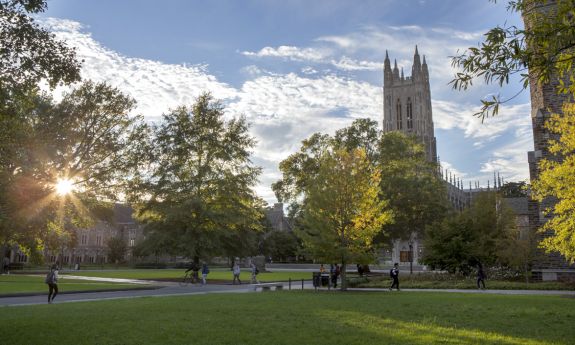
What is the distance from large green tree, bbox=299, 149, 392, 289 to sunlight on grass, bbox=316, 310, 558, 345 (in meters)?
12.8

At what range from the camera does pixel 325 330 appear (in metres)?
11.3

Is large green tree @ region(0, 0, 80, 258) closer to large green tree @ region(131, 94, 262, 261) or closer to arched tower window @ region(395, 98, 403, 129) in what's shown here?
large green tree @ region(131, 94, 262, 261)

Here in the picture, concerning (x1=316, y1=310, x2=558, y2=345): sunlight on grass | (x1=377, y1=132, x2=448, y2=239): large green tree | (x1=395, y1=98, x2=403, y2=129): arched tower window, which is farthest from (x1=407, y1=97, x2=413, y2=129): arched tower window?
(x1=316, y1=310, x2=558, y2=345): sunlight on grass

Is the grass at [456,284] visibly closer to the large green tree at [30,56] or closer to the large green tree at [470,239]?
the large green tree at [470,239]

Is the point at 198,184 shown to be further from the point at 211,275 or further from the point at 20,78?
the point at 20,78

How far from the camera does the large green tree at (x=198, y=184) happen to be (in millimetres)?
38375

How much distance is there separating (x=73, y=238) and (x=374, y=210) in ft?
51.6

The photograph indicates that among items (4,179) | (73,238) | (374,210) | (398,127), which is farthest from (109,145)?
(398,127)

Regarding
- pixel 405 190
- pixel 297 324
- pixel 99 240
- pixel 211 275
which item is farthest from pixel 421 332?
pixel 99 240

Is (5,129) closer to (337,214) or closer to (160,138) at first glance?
(337,214)

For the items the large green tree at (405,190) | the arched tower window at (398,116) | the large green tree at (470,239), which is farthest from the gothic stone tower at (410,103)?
the large green tree at (470,239)

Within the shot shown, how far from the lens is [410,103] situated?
423 feet

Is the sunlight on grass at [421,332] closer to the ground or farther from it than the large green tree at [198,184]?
closer to the ground

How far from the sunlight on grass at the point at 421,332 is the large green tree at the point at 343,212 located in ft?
42.1
